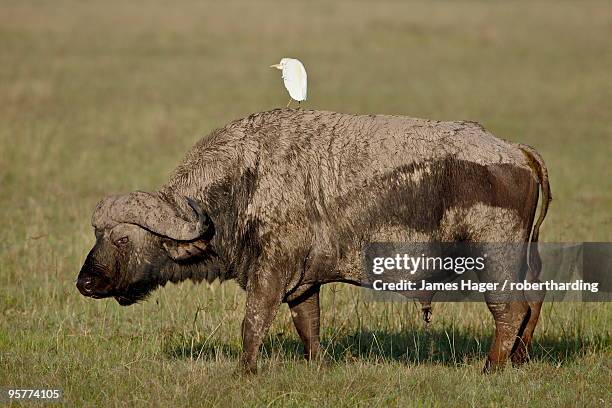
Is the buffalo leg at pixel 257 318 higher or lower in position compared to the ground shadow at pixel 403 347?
higher

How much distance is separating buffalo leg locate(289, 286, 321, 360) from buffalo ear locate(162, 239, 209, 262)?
1102 millimetres

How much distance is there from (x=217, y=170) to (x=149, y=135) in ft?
45.4

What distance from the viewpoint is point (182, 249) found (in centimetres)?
819

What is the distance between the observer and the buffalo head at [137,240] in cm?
794

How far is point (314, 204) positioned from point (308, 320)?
112cm

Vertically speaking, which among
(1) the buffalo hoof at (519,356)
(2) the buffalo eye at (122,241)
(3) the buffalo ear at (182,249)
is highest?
(2) the buffalo eye at (122,241)

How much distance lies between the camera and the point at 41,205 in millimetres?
15766

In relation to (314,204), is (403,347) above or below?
below

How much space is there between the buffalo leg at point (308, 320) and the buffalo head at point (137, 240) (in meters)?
1.17

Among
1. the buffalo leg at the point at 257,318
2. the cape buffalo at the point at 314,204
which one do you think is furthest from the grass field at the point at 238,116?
the cape buffalo at the point at 314,204

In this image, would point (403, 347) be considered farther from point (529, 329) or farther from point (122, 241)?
point (122, 241)

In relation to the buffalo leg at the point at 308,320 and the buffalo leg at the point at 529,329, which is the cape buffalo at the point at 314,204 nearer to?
the buffalo leg at the point at 529,329

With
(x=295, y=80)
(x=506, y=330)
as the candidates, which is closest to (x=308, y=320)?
(x=506, y=330)

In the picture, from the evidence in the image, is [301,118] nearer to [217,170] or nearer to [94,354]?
[217,170]
